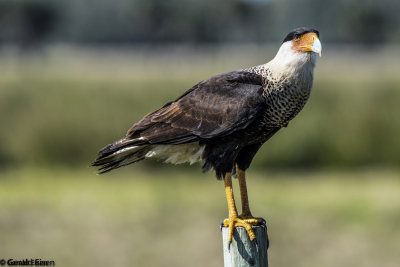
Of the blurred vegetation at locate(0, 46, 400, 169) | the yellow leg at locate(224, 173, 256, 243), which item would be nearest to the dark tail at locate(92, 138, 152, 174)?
the yellow leg at locate(224, 173, 256, 243)

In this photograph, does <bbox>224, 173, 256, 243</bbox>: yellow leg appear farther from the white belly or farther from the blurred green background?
the blurred green background

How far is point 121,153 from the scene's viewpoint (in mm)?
5000

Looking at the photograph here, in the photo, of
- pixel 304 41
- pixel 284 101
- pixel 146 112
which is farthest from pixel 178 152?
pixel 146 112

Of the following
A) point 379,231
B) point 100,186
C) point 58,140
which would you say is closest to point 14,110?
point 58,140

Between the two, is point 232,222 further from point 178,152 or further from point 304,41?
point 304,41

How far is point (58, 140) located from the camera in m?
16.5

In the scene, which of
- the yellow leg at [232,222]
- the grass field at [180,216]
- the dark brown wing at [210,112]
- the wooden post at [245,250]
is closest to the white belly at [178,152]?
the dark brown wing at [210,112]

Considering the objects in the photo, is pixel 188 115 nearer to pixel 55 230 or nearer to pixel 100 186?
pixel 55 230

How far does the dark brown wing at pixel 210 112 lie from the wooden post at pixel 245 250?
0.71 metres

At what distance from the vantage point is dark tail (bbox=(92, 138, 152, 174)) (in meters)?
4.95

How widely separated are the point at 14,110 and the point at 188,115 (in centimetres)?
1254

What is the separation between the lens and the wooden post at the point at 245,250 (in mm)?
4516

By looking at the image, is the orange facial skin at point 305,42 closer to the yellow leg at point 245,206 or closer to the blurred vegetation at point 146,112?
the yellow leg at point 245,206

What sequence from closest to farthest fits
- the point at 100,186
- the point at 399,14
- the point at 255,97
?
the point at 255,97
the point at 100,186
the point at 399,14
